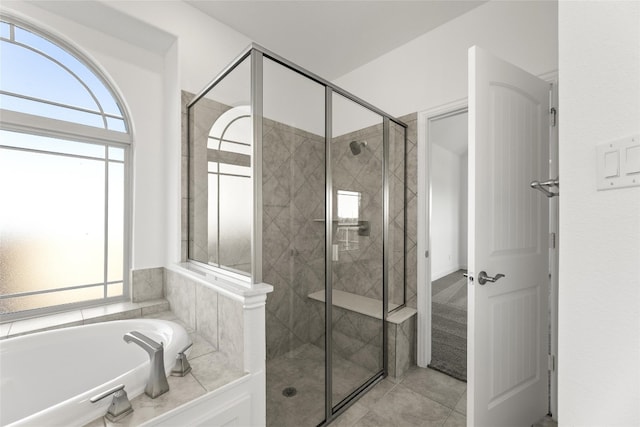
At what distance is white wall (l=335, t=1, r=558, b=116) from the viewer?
174 cm

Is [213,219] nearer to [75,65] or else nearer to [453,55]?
[75,65]

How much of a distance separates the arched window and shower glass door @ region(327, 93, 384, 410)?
1.63 metres

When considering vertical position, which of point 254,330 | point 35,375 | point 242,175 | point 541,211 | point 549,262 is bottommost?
point 35,375

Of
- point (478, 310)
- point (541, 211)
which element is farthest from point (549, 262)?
point (478, 310)

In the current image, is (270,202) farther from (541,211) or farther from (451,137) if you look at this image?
(451,137)

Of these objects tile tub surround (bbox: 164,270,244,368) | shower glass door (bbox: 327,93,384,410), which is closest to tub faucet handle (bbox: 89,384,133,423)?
tile tub surround (bbox: 164,270,244,368)

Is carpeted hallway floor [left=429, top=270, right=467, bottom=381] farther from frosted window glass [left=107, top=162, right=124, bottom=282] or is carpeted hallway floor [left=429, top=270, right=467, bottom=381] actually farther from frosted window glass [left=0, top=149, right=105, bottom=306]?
frosted window glass [left=0, top=149, right=105, bottom=306]

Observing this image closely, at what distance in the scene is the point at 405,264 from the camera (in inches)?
93.4

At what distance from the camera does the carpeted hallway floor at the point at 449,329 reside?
2250 millimetres

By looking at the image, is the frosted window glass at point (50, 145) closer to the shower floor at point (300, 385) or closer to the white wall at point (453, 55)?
the shower floor at point (300, 385)

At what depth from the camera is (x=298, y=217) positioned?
64.0 inches

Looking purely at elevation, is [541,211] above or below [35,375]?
above

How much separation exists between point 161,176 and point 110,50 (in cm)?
94

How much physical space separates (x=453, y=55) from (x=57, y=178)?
300 cm
